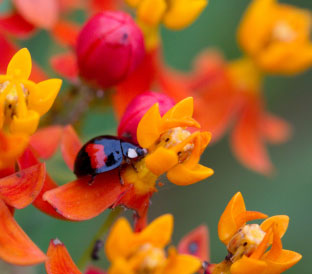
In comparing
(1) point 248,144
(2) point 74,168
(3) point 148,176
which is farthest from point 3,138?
(1) point 248,144

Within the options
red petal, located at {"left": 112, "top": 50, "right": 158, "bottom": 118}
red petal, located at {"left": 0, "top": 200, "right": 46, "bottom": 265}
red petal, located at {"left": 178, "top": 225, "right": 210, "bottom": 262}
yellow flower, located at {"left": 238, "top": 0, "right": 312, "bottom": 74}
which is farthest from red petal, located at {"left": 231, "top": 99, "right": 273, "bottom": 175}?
red petal, located at {"left": 0, "top": 200, "right": 46, "bottom": 265}

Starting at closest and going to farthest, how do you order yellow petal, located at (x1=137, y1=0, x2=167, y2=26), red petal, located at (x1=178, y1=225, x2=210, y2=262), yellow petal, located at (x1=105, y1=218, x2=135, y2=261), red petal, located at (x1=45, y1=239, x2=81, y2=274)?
yellow petal, located at (x1=105, y1=218, x2=135, y2=261)
red petal, located at (x1=45, y1=239, x2=81, y2=274)
red petal, located at (x1=178, y1=225, x2=210, y2=262)
yellow petal, located at (x1=137, y1=0, x2=167, y2=26)

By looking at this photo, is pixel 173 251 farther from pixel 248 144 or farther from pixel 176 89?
pixel 248 144

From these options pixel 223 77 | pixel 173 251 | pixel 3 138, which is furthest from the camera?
pixel 223 77

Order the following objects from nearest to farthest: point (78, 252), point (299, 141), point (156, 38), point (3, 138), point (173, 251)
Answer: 1. point (173, 251)
2. point (3, 138)
3. point (156, 38)
4. point (78, 252)
5. point (299, 141)

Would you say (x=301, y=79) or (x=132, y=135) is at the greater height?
(x=132, y=135)

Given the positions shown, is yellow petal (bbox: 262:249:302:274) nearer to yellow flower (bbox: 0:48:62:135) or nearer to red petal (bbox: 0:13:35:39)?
yellow flower (bbox: 0:48:62:135)
